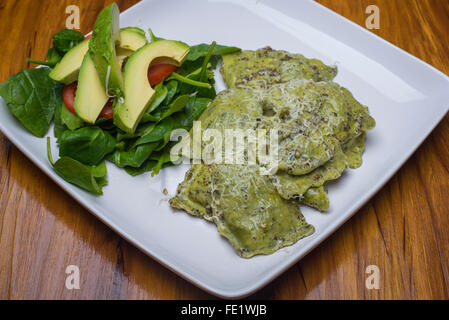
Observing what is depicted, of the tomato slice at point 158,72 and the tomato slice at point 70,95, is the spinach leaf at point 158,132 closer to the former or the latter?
the tomato slice at point 158,72

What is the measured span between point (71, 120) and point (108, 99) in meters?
0.28

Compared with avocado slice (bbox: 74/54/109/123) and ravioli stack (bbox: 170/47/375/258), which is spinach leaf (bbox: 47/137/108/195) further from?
ravioli stack (bbox: 170/47/375/258)

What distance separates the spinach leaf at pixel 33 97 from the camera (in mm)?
2873

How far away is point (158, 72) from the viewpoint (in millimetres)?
2998

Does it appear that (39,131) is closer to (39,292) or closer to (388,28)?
(39,292)

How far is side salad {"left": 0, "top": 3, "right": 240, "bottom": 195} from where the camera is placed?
109 inches

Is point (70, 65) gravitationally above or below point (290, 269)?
above

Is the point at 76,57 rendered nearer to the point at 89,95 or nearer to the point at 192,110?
the point at 89,95

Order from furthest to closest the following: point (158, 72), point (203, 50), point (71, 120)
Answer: point (203, 50)
point (158, 72)
point (71, 120)

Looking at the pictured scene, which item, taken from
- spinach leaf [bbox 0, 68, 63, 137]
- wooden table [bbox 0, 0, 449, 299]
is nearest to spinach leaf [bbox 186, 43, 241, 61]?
spinach leaf [bbox 0, 68, 63, 137]

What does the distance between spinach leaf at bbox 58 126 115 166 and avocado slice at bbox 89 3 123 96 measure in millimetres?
Answer: 289

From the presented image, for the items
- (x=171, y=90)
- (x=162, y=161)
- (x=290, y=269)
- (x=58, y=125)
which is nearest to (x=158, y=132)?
(x=162, y=161)

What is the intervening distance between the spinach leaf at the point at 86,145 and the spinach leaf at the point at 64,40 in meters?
0.70

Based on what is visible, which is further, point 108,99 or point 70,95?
point 70,95
